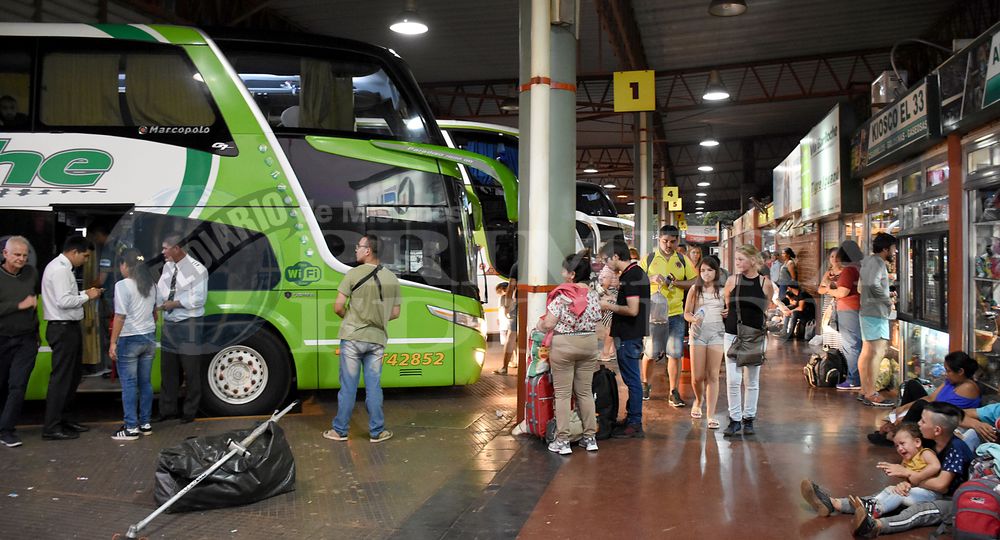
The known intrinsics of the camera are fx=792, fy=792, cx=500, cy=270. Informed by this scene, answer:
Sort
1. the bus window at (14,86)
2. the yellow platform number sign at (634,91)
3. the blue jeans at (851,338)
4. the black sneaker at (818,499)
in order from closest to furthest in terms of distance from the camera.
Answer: the black sneaker at (818,499) → the bus window at (14,86) → the blue jeans at (851,338) → the yellow platform number sign at (634,91)

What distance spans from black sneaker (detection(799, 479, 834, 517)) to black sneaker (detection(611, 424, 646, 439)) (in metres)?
2.26

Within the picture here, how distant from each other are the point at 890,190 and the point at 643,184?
32.0 ft

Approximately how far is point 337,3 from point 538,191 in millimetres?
8681

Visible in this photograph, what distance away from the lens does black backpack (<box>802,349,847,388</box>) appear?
32.4ft

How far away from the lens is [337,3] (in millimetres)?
14203

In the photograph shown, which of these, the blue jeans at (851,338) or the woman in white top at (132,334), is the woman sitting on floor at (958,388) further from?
the woman in white top at (132,334)

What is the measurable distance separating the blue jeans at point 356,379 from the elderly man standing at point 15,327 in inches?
108

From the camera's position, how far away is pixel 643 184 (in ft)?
65.8

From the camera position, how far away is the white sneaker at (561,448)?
21.9 ft

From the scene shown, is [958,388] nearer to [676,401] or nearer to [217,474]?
[676,401]

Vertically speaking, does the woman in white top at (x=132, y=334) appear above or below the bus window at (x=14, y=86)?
below

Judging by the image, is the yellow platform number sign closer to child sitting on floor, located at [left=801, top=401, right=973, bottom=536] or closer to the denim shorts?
the denim shorts

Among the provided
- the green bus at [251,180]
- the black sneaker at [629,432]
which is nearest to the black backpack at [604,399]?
the black sneaker at [629,432]

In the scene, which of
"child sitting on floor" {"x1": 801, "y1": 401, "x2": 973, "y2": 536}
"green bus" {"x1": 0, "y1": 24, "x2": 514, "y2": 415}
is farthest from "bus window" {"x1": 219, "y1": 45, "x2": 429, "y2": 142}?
"child sitting on floor" {"x1": 801, "y1": 401, "x2": 973, "y2": 536}
